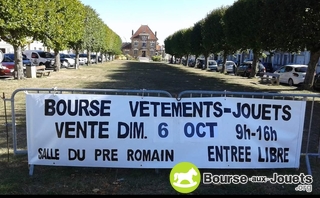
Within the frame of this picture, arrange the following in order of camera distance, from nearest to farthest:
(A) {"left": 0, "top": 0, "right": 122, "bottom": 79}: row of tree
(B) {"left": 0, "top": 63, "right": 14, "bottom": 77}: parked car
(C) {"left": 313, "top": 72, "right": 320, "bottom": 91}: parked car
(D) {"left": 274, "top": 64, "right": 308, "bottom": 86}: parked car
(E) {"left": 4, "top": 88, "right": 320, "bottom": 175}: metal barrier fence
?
(E) {"left": 4, "top": 88, "right": 320, "bottom": 175}: metal barrier fence < (A) {"left": 0, "top": 0, "right": 122, "bottom": 79}: row of tree < (C) {"left": 313, "top": 72, "right": 320, "bottom": 91}: parked car < (B) {"left": 0, "top": 63, "right": 14, "bottom": 77}: parked car < (D) {"left": 274, "top": 64, "right": 308, "bottom": 86}: parked car

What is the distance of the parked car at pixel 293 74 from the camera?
20.4m

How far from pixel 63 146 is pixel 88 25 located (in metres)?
32.4

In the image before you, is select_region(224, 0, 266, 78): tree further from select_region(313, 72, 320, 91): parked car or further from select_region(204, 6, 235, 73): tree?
select_region(204, 6, 235, 73): tree

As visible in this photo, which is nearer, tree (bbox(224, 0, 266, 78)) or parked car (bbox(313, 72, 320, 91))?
parked car (bbox(313, 72, 320, 91))

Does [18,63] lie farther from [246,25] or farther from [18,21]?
[246,25]

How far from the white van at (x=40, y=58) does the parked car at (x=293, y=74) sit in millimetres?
22003

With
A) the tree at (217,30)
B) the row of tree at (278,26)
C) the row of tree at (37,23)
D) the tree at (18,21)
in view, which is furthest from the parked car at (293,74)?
the tree at (18,21)

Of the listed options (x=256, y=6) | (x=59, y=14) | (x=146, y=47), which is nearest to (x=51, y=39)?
(x=59, y=14)

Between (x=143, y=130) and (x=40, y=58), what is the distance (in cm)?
2781

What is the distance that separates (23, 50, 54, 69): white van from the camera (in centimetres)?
2841

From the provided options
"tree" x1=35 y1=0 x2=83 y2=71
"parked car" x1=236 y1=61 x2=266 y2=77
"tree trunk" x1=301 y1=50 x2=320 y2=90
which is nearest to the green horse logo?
"tree trunk" x1=301 y1=50 x2=320 y2=90

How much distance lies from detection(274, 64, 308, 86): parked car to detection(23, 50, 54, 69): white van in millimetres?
22003

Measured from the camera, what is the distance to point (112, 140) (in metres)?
4.27

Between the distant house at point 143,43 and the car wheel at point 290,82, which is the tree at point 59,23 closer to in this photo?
the car wheel at point 290,82
